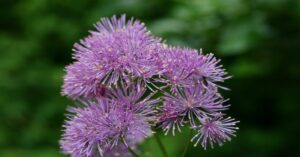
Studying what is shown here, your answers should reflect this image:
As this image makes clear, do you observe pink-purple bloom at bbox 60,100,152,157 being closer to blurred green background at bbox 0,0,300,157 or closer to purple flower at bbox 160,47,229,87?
purple flower at bbox 160,47,229,87

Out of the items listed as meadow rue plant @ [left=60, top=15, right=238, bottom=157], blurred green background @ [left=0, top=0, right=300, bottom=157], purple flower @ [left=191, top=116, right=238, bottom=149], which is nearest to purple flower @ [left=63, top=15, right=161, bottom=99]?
meadow rue plant @ [left=60, top=15, right=238, bottom=157]

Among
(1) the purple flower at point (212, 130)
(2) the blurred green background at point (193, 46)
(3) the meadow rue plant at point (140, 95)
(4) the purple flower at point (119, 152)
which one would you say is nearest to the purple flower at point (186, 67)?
(3) the meadow rue plant at point (140, 95)

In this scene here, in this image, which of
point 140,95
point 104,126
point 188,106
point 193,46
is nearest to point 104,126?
point 104,126

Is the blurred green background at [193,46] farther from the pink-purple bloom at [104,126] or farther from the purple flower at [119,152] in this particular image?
the pink-purple bloom at [104,126]

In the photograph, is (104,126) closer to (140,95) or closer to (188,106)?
(140,95)

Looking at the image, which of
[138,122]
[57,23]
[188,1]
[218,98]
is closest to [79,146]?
[138,122]
